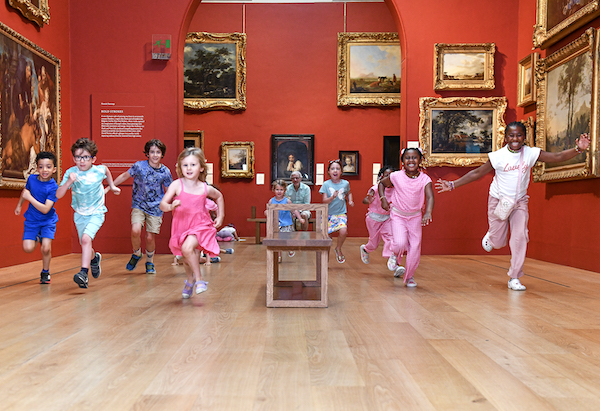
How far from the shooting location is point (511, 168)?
538cm

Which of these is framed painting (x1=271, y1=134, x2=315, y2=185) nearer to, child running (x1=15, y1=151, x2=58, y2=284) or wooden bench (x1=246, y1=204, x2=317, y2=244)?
wooden bench (x1=246, y1=204, x2=317, y2=244)

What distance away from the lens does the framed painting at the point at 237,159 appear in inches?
534

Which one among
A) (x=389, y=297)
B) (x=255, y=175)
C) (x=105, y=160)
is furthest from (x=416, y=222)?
(x=255, y=175)

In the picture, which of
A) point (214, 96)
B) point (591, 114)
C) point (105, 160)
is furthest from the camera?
point (214, 96)

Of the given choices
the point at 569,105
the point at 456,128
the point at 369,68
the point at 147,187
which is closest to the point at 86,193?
the point at 147,187

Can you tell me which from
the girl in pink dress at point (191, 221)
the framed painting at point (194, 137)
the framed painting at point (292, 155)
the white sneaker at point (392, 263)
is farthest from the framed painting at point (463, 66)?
the framed painting at point (194, 137)

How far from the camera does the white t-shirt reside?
17.5ft

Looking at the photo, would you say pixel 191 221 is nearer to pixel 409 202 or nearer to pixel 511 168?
pixel 409 202

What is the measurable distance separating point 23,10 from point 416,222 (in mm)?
6187

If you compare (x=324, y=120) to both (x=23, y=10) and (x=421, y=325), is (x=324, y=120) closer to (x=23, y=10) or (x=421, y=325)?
(x=23, y=10)

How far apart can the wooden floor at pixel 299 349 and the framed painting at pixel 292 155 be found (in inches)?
334

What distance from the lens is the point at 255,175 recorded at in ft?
44.9

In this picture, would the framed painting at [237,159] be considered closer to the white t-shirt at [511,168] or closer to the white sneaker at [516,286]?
the white t-shirt at [511,168]

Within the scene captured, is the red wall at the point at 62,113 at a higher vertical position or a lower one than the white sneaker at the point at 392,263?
higher
